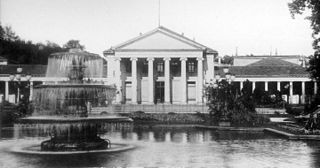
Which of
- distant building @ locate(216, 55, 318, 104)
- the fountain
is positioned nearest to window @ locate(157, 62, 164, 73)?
distant building @ locate(216, 55, 318, 104)

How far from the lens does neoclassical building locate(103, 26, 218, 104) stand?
6019 cm

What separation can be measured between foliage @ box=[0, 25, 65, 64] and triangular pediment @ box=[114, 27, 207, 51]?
33.0 meters

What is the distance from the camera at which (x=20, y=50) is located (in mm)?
90688

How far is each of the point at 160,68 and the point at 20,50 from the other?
36.1 m

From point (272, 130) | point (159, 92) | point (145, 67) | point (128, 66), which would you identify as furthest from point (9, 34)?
point (272, 130)

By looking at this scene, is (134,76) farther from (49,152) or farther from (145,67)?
(49,152)

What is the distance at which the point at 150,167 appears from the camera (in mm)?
12297

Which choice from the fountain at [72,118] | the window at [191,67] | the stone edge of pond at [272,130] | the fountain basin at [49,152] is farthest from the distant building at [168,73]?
the fountain at [72,118]

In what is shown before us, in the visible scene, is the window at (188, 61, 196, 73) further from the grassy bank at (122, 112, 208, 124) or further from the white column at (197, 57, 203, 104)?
the grassy bank at (122, 112, 208, 124)

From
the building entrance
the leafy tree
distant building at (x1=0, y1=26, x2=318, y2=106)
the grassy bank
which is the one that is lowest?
the grassy bank

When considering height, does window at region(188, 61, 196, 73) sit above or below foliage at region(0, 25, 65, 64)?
below

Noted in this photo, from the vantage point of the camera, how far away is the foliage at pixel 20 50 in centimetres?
8756

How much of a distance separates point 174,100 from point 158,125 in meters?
34.2

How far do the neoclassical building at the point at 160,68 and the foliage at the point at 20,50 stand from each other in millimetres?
30165
